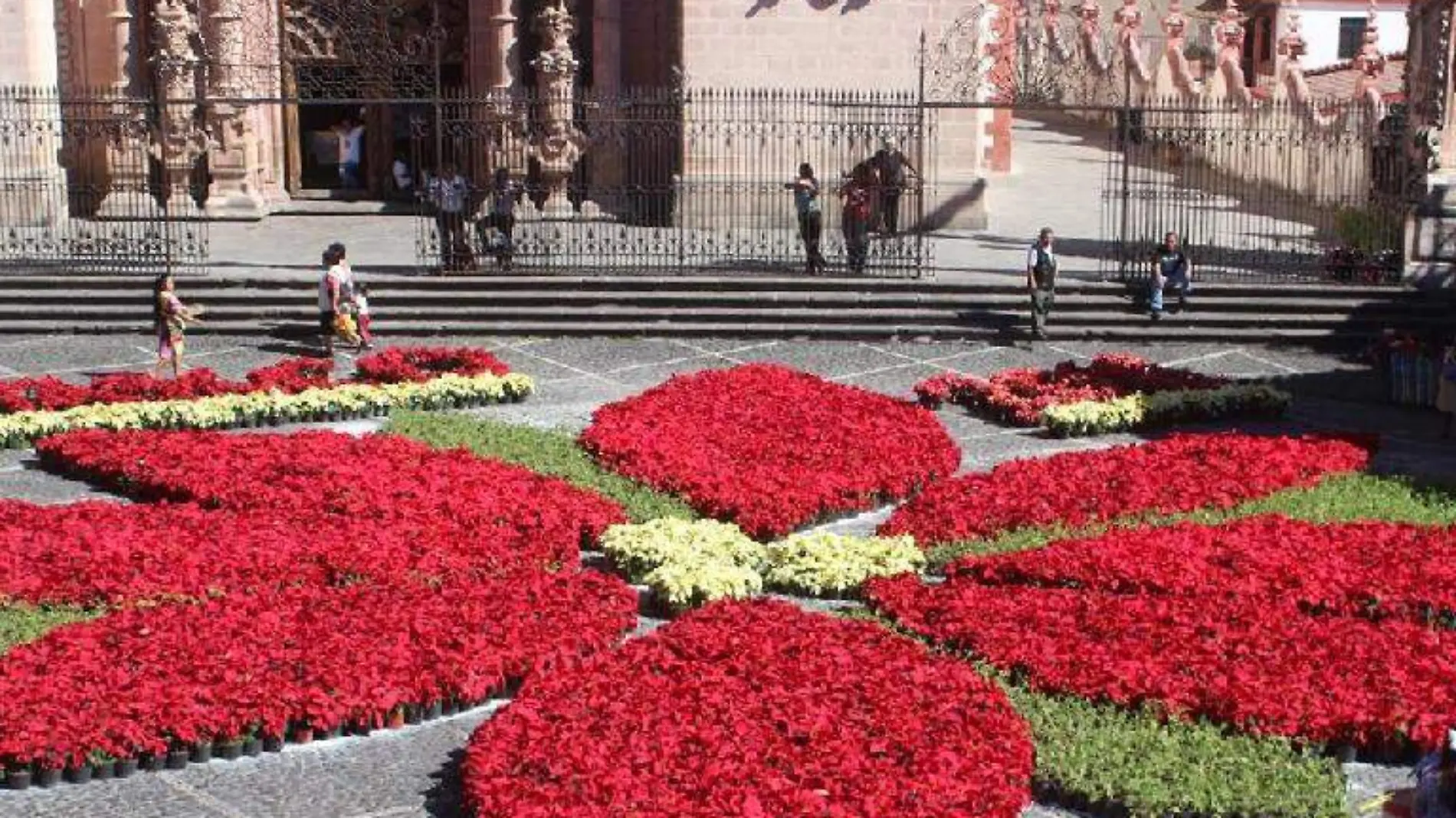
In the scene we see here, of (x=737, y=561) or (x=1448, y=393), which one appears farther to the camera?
(x=1448, y=393)

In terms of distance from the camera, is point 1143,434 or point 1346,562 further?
point 1143,434

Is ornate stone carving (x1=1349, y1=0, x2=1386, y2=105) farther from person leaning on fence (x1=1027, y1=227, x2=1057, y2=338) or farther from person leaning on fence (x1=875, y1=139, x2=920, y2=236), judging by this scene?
person leaning on fence (x1=1027, y1=227, x2=1057, y2=338)

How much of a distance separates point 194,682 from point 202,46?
23.2 metres

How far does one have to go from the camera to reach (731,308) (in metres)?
24.7

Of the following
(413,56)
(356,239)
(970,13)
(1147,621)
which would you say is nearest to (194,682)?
(1147,621)

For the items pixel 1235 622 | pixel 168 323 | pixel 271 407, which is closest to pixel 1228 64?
pixel 168 323

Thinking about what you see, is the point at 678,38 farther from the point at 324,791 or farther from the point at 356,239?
the point at 324,791

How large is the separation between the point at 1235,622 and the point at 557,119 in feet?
68.9

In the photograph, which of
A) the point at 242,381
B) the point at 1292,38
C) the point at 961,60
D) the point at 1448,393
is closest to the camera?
the point at 1448,393

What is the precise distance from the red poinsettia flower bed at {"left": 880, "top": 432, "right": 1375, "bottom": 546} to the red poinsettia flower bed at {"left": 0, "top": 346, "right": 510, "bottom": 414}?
260 inches

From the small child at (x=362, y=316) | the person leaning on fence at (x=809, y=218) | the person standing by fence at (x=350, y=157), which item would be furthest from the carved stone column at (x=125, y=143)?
the person leaning on fence at (x=809, y=218)

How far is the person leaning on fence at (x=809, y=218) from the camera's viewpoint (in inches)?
1019

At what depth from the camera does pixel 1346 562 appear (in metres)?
14.0

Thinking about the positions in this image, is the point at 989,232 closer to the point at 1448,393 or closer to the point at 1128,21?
the point at 1448,393
